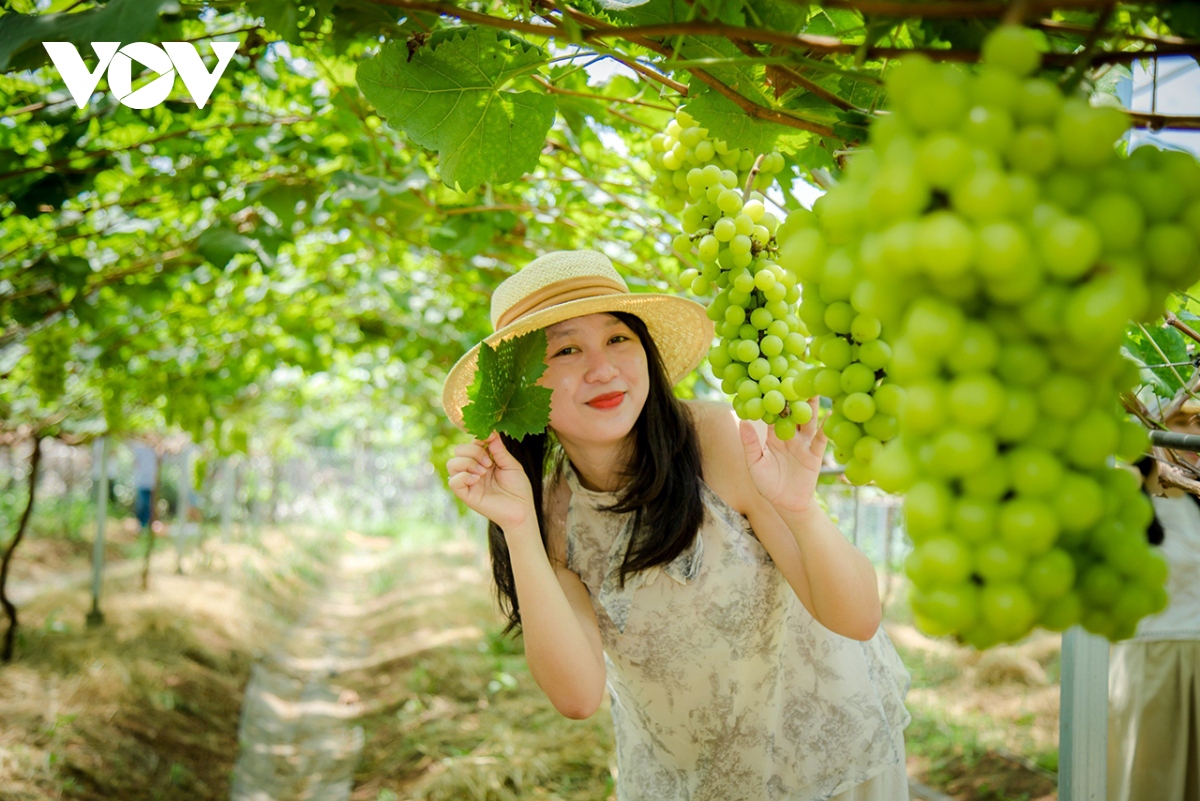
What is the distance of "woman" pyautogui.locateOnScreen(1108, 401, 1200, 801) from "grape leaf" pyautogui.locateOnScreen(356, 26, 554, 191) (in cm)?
318

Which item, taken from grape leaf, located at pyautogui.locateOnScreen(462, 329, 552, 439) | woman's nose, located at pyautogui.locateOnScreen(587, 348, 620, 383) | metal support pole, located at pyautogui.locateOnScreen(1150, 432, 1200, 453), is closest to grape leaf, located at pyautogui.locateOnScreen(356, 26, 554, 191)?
grape leaf, located at pyautogui.locateOnScreen(462, 329, 552, 439)

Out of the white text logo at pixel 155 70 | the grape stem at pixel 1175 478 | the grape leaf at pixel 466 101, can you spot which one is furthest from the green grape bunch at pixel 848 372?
the white text logo at pixel 155 70

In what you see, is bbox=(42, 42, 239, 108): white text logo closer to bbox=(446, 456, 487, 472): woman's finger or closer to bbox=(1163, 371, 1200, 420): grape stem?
bbox=(446, 456, 487, 472): woman's finger

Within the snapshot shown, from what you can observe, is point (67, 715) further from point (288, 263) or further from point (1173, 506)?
point (1173, 506)

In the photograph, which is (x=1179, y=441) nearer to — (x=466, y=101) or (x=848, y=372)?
(x=848, y=372)

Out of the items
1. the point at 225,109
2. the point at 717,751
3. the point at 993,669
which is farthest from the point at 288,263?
the point at 993,669

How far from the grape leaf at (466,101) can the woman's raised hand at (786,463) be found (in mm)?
557

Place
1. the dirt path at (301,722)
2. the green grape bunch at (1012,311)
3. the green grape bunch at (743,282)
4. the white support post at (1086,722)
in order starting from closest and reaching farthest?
the green grape bunch at (1012,311) → the green grape bunch at (743,282) → the white support post at (1086,722) → the dirt path at (301,722)

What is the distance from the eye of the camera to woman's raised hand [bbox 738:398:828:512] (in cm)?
119

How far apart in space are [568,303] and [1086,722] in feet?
4.10

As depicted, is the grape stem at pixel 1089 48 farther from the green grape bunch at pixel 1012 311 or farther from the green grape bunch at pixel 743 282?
the green grape bunch at pixel 743 282

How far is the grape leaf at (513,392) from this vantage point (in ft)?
3.62

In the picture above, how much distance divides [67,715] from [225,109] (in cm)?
358

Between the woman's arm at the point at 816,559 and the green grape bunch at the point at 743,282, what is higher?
the green grape bunch at the point at 743,282
